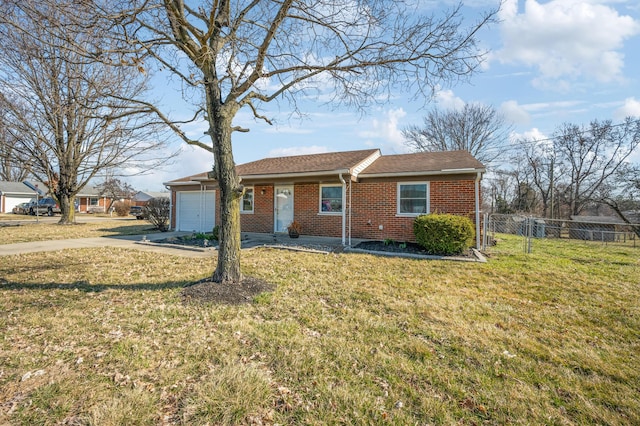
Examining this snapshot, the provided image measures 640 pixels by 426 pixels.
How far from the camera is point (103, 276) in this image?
646cm

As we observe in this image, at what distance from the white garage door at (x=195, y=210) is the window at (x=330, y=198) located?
606 cm

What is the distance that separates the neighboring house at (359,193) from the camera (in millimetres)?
10641

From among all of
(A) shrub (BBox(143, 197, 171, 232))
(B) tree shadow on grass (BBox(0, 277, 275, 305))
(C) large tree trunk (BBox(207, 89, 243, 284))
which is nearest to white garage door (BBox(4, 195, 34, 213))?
(A) shrub (BBox(143, 197, 171, 232))

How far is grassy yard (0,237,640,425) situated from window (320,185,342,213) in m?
6.21

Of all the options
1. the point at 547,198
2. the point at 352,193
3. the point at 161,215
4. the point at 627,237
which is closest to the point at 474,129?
the point at 547,198

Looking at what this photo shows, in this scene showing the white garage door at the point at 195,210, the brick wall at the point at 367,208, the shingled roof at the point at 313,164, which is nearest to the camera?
the brick wall at the point at 367,208

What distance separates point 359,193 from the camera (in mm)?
11969

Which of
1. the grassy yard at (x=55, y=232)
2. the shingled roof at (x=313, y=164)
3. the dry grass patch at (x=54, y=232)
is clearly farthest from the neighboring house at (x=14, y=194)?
the shingled roof at (x=313, y=164)

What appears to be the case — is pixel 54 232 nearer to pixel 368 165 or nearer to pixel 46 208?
pixel 368 165

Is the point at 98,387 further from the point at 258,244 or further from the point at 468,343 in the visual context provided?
the point at 258,244

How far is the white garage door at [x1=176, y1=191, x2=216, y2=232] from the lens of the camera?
50.6ft

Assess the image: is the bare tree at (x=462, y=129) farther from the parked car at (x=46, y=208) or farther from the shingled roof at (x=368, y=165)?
the parked car at (x=46, y=208)

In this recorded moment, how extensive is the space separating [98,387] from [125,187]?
53.5 metres

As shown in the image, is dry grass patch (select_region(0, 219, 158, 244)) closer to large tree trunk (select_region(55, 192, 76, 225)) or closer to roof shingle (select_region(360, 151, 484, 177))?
large tree trunk (select_region(55, 192, 76, 225))
